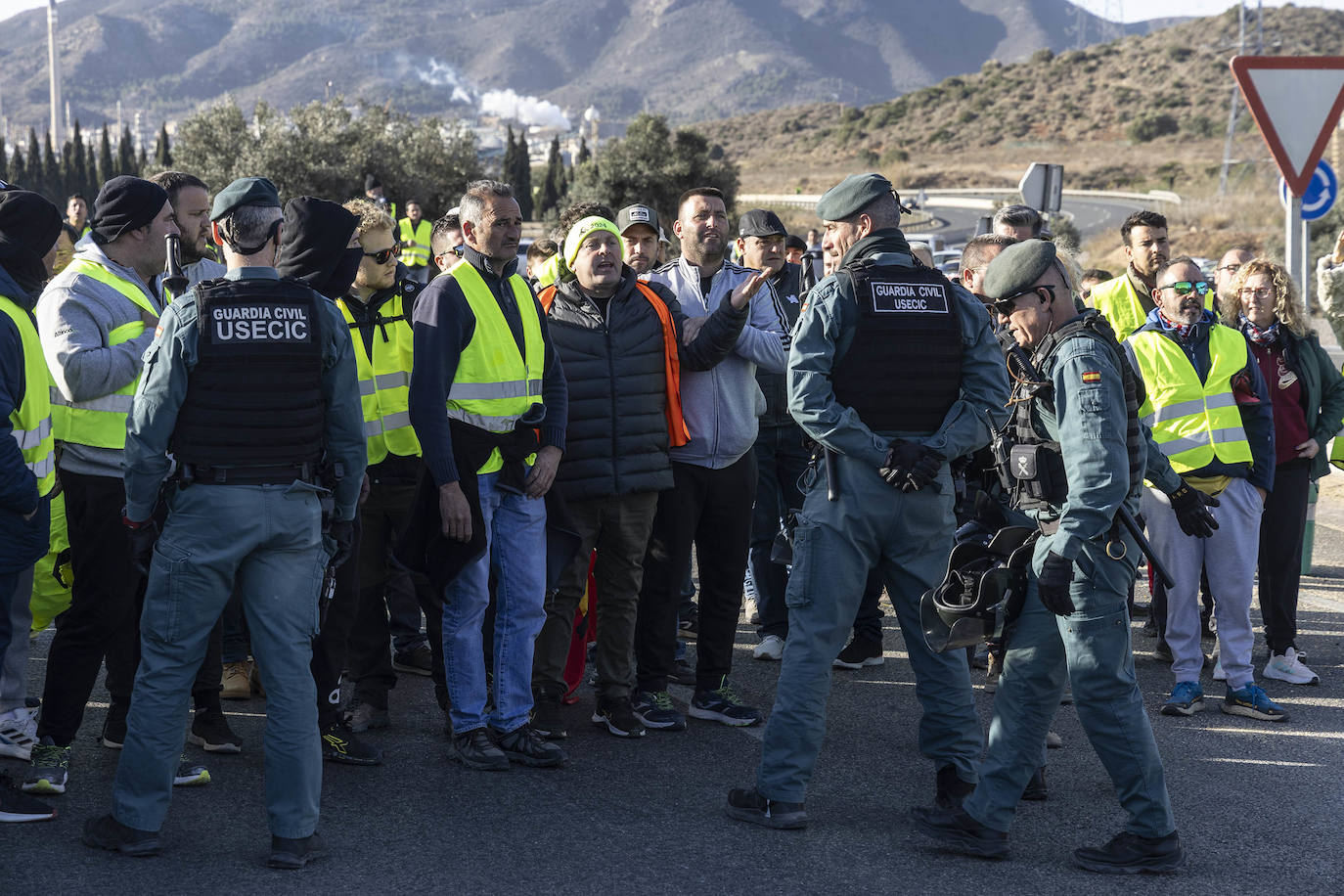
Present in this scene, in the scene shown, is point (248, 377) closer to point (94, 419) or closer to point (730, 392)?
point (94, 419)

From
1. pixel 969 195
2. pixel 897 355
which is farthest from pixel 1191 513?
pixel 969 195

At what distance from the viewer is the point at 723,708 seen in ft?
19.8

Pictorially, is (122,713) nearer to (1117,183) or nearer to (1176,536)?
(1176,536)

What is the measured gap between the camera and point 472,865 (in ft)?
14.2

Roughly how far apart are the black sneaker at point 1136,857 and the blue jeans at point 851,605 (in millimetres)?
567

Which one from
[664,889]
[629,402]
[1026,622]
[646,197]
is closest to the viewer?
[664,889]

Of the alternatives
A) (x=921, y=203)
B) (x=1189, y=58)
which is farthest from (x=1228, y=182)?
(x=1189, y=58)

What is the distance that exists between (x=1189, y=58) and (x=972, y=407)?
107m

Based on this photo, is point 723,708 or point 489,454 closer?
point 489,454

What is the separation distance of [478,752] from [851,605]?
162 centimetres

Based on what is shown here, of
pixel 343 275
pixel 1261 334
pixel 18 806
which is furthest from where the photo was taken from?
pixel 1261 334

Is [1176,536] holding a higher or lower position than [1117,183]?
lower

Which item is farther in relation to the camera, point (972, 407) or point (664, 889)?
point (972, 407)

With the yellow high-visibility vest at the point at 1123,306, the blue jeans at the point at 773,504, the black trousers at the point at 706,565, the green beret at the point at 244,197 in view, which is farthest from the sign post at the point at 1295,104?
the green beret at the point at 244,197
